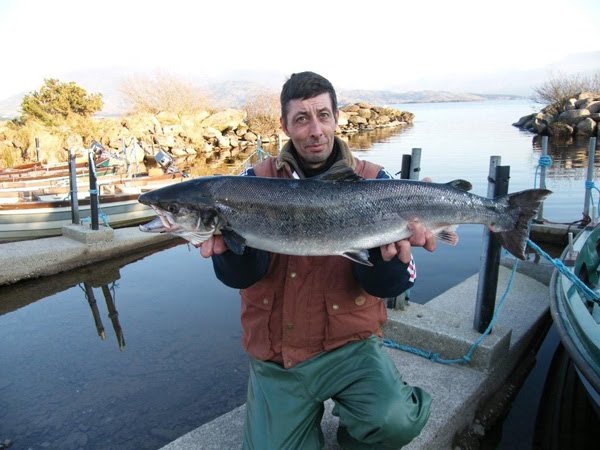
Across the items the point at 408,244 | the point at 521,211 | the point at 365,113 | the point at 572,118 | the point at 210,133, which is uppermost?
the point at 521,211

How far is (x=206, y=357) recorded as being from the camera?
693 centimetres

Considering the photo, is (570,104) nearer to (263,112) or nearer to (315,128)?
(263,112)

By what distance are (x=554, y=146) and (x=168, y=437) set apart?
122 feet

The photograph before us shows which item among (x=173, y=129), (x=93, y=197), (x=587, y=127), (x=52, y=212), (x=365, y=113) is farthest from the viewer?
(x=365, y=113)

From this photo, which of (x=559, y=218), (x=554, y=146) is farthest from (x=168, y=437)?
(x=554, y=146)

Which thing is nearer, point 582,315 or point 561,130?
point 582,315

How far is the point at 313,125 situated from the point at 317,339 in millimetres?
1536

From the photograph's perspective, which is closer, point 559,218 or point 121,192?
point 559,218

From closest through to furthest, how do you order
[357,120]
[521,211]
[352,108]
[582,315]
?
1. [521,211]
2. [582,315]
3. [357,120]
4. [352,108]

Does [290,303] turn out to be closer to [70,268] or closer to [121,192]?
[70,268]

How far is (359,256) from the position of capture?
127 inches

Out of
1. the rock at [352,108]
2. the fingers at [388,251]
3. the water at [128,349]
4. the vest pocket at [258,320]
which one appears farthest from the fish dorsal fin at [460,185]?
the rock at [352,108]

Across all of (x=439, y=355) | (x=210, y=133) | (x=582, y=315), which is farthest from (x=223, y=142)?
(x=582, y=315)

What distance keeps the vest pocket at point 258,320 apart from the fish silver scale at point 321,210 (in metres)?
0.44
